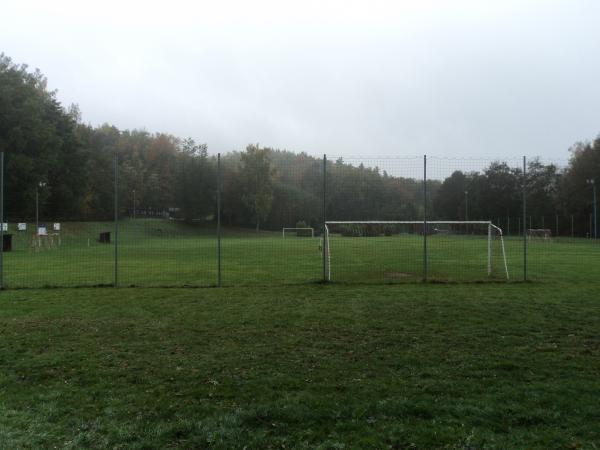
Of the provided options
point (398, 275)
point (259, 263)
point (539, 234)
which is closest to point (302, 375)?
point (398, 275)

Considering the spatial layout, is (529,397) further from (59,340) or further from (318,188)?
(318,188)

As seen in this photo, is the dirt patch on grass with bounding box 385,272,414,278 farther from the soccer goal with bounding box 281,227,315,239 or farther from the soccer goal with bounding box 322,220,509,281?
the soccer goal with bounding box 281,227,315,239

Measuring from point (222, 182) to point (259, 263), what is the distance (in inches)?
119

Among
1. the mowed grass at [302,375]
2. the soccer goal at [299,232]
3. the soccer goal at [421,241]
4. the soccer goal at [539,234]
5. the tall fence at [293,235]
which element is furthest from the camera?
the soccer goal at [539,234]

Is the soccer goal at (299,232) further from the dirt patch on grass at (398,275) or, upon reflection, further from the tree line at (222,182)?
the dirt patch on grass at (398,275)

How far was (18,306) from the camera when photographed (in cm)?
800

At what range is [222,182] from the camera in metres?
16.3

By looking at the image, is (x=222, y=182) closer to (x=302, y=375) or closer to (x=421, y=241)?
(x=421, y=241)

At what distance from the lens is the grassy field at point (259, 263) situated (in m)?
11.7

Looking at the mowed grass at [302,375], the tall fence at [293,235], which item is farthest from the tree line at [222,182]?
the mowed grass at [302,375]

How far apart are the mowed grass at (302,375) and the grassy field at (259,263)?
12.3 feet

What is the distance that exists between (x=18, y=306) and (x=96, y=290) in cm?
188

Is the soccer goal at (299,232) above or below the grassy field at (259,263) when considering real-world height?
above

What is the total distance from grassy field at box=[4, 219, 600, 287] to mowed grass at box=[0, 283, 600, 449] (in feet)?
12.3
